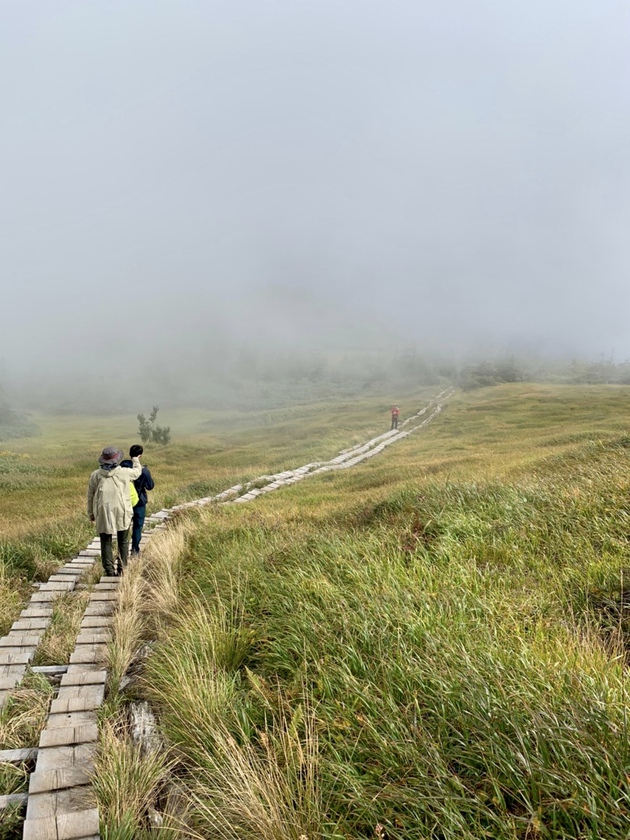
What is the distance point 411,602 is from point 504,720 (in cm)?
167

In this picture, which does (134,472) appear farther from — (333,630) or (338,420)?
(338,420)

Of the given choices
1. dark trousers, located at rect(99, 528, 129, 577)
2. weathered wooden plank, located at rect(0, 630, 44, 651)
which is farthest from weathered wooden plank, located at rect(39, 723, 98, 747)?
dark trousers, located at rect(99, 528, 129, 577)

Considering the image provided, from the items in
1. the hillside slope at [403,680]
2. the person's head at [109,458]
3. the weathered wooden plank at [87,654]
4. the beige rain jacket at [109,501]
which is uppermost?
the person's head at [109,458]

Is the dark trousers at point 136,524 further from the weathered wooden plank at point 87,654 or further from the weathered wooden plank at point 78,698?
the weathered wooden plank at point 78,698

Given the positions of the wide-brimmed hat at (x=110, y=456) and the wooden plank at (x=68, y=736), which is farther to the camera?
the wide-brimmed hat at (x=110, y=456)

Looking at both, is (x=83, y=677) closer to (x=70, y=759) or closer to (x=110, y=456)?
(x=70, y=759)

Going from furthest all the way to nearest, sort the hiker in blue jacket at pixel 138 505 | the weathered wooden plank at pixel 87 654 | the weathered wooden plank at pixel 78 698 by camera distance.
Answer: the hiker in blue jacket at pixel 138 505
the weathered wooden plank at pixel 87 654
the weathered wooden plank at pixel 78 698

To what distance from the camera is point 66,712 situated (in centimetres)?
404

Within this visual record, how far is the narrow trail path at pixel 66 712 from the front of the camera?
2.90 meters

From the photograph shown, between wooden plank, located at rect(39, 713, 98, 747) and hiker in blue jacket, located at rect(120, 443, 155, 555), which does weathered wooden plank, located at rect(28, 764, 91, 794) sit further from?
hiker in blue jacket, located at rect(120, 443, 155, 555)

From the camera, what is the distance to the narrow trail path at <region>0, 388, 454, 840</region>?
9.51 feet

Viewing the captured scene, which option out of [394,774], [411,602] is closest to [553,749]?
[394,774]

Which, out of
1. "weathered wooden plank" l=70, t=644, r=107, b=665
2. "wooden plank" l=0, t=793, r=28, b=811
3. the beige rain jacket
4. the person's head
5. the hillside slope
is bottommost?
"weathered wooden plank" l=70, t=644, r=107, b=665

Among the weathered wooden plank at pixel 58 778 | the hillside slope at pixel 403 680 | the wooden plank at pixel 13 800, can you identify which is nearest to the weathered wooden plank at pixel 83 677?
the hillside slope at pixel 403 680
